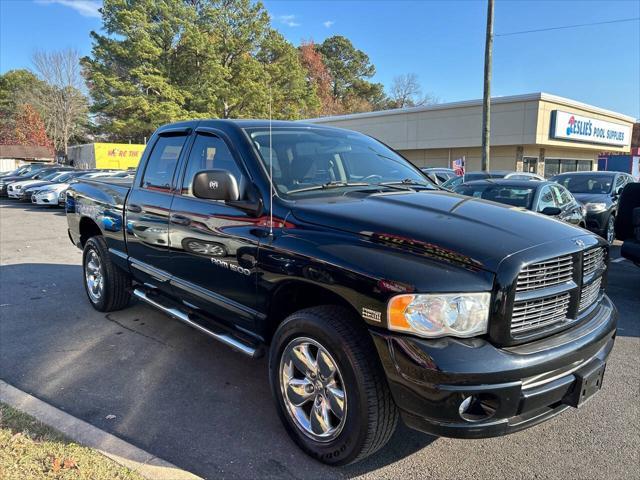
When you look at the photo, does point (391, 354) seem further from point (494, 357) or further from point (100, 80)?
point (100, 80)

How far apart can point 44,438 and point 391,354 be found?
2.08 metres

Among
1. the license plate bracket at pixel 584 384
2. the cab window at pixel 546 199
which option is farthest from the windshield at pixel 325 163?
the cab window at pixel 546 199

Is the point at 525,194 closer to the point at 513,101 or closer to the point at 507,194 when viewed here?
the point at 507,194

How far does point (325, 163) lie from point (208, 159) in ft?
3.02

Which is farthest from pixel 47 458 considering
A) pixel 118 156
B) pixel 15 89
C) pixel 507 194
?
pixel 15 89

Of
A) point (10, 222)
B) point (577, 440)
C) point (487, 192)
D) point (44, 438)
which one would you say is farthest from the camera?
point (10, 222)

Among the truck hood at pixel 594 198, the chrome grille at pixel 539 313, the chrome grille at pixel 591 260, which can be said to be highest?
the chrome grille at pixel 591 260

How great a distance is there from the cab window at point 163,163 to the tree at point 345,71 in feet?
199

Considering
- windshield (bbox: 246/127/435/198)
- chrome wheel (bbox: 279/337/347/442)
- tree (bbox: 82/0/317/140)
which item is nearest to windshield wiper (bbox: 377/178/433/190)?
windshield (bbox: 246/127/435/198)

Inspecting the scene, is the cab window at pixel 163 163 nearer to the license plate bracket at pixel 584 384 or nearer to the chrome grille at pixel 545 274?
the chrome grille at pixel 545 274

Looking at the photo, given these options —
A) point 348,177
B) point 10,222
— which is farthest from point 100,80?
point 348,177

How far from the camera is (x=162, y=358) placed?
163 inches

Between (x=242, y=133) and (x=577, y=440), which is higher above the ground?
(x=242, y=133)

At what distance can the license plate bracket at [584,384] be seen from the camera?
7.96 ft
